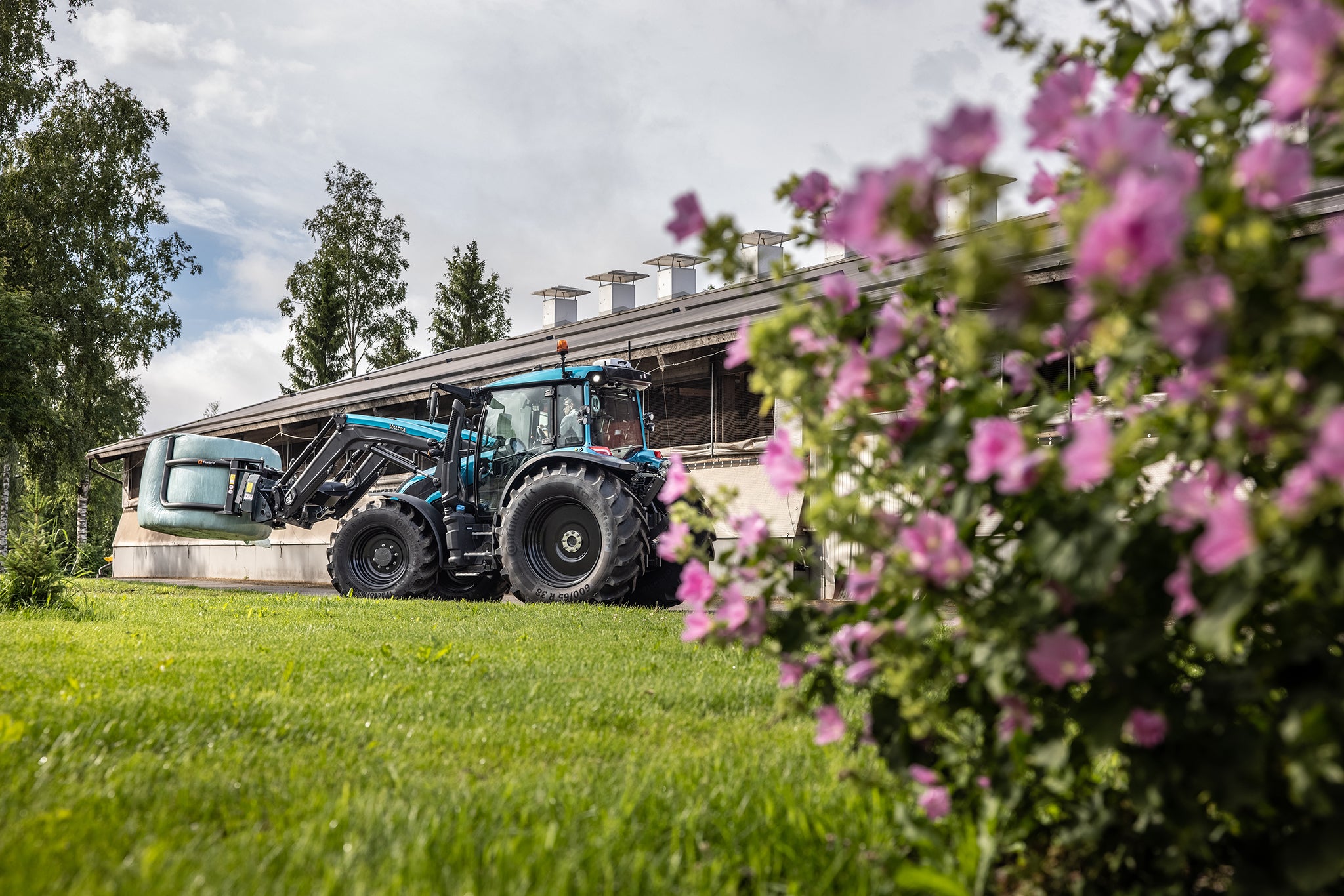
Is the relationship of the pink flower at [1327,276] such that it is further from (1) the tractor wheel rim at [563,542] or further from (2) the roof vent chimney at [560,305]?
(2) the roof vent chimney at [560,305]

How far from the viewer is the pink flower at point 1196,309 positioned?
93 cm

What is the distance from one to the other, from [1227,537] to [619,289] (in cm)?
2480

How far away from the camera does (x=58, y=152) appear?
71.2 feet

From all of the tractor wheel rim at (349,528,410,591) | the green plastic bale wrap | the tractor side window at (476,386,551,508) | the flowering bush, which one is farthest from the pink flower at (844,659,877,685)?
the green plastic bale wrap

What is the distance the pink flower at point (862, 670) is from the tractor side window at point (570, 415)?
9.01 m

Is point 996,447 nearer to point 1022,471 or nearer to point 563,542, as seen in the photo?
point 1022,471

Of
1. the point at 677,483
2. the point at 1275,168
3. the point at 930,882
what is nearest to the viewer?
the point at 1275,168

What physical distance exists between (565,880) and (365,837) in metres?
0.50

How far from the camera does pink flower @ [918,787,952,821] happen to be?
5.74ft

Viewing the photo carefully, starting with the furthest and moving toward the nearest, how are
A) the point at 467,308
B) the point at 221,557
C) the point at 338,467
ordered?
the point at 467,308 → the point at 221,557 → the point at 338,467

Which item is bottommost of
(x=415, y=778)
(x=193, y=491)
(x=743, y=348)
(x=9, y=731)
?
(x=415, y=778)

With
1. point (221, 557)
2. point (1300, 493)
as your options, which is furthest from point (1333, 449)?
point (221, 557)

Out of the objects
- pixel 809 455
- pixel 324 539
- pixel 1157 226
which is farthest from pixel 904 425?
pixel 324 539

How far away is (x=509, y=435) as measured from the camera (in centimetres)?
1112
